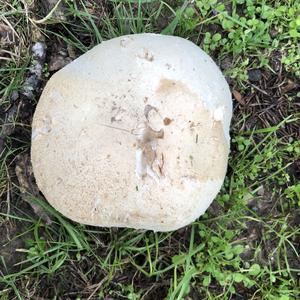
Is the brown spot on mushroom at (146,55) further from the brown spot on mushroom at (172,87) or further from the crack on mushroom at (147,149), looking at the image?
the crack on mushroom at (147,149)

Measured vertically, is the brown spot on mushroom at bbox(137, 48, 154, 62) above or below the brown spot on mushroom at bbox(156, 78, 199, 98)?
above

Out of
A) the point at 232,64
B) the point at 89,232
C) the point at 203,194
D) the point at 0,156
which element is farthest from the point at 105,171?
the point at 232,64

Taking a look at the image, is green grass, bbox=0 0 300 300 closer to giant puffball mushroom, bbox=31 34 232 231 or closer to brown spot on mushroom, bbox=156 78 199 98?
giant puffball mushroom, bbox=31 34 232 231

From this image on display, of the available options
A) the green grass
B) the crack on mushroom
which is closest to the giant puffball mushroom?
the crack on mushroom

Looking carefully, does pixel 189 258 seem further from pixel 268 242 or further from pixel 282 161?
pixel 282 161

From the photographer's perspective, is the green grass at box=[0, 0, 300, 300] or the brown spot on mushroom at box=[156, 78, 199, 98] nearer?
the brown spot on mushroom at box=[156, 78, 199, 98]

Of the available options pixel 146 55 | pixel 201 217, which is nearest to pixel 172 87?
pixel 146 55

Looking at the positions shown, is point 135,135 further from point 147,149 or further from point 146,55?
point 146,55
